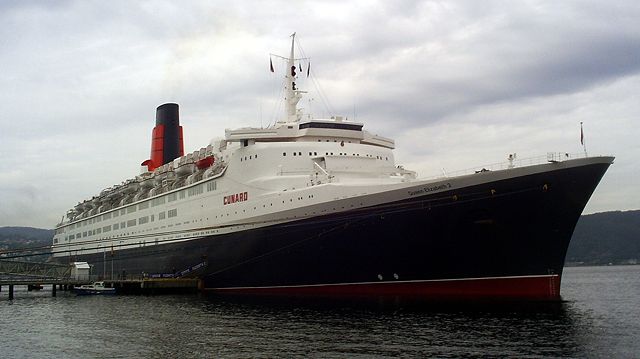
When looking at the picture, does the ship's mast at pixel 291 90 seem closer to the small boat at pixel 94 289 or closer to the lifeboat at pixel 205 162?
the lifeboat at pixel 205 162

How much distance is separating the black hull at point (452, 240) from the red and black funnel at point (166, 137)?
99.0ft

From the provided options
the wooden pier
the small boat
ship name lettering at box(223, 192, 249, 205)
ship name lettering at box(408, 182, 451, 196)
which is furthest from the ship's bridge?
the small boat

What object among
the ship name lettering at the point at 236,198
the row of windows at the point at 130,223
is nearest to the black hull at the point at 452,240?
the ship name lettering at the point at 236,198

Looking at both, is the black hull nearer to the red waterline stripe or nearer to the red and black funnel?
the red waterline stripe

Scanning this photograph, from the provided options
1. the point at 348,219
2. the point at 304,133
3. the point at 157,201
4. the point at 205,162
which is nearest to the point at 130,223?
the point at 157,201

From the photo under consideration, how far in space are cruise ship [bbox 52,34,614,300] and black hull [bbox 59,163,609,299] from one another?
0.05 m

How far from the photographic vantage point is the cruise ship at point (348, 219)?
26922mm

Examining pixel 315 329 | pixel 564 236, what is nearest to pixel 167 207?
pixel 315 329

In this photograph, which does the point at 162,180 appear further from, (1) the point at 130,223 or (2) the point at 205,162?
(2) the point at 205,162

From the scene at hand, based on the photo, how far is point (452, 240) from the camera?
90.5ft

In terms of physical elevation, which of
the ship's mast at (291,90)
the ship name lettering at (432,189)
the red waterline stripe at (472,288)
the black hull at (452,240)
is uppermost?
the ship's mast at (291,90)

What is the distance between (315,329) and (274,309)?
21.9 ft

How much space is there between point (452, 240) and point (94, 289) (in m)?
34.3

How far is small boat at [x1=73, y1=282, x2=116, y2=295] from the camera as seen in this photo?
49.5 metres
